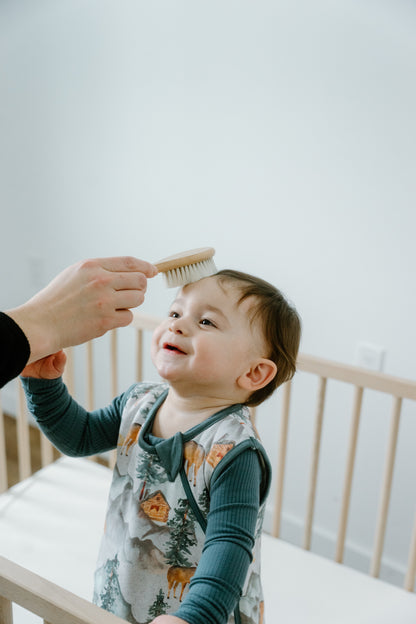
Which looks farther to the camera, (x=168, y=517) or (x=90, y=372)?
(x=90, y=372)

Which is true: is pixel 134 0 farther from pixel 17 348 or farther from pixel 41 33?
pixel 17 348

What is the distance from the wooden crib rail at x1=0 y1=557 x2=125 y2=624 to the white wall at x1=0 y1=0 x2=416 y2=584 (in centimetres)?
101

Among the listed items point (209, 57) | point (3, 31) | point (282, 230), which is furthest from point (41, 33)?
point (282, 230)

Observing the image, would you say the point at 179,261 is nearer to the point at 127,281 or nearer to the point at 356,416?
the point at 127,281

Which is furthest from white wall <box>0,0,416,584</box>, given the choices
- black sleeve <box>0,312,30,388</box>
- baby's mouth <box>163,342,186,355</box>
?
black sleeve <box>0,312,30,388</box>

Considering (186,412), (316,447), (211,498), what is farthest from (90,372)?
(211,498)

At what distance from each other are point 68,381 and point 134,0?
37.6 inches

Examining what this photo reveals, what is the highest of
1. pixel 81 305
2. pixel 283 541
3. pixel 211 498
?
pixel 81 305

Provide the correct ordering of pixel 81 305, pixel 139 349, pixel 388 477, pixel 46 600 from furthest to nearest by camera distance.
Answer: pixel 139 349 < pixel 388 477 < pixel 81 305 < pixel 46 600

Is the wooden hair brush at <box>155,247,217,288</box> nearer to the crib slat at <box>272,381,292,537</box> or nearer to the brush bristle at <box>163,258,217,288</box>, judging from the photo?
the brush bristle at <box>163,258,217,288</box>

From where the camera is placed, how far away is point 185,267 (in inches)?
29.6

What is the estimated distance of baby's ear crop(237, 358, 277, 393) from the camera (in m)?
0.77

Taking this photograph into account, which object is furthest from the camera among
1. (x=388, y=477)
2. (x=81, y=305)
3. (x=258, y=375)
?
(x=388, y=477)

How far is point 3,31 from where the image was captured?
184 cm
